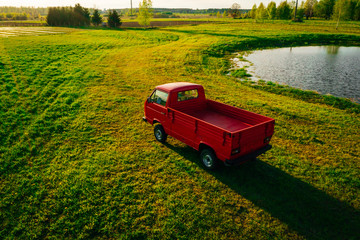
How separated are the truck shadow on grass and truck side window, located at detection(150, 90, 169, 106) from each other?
9.56ft

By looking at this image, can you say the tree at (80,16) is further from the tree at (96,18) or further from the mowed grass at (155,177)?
the mowed grass at (155,177)

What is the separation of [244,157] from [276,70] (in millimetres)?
17081

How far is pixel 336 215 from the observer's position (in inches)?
229

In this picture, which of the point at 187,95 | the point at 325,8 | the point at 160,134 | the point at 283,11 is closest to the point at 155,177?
the point at 160,134

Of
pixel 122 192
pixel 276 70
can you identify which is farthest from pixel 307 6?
pixel 122 192

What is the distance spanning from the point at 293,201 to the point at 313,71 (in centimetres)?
1837

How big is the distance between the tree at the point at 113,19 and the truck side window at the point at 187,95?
240 feet

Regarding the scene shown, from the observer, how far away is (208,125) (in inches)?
270

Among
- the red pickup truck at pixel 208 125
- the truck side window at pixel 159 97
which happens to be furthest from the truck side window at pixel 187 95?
the truck side window at pixel 159 97

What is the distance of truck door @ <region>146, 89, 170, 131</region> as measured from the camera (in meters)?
8.70

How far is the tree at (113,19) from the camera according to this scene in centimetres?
7032

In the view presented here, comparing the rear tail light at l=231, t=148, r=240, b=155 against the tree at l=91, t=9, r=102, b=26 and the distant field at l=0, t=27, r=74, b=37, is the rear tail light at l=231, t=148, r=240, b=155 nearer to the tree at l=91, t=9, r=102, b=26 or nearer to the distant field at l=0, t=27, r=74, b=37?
the distant field at l=0, t=27, r=74, b=37

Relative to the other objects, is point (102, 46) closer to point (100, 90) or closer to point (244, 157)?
point (100, 90)

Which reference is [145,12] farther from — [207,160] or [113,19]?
[207,160]
